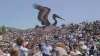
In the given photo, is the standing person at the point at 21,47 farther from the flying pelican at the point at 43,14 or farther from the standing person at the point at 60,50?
the standing person at the point at 60,50

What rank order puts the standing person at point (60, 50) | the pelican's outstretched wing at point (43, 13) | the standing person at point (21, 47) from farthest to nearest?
the standing person at point (60, 50) → the standing person at point (21, 47) → the pelican's outstretched wing at point (43, 13)

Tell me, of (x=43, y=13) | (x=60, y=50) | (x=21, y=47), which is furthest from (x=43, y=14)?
(x=60, y=50)

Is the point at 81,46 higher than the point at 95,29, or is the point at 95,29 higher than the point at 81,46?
the point at 95,29

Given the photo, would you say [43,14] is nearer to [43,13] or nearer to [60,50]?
[43,13]

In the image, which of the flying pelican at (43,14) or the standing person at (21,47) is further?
the standing person at (21,47)

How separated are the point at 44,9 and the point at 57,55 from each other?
8.77 ft

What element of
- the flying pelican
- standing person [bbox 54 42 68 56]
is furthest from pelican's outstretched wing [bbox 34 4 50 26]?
standing person [bbox 54 42 68 56]

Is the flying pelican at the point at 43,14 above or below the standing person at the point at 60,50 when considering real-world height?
above

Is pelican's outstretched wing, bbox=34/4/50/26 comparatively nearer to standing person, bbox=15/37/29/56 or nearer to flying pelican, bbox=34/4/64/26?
flying pelican, bbox=34/4/64/26

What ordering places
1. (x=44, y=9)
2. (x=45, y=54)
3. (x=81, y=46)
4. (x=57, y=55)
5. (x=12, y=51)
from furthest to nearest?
(x=81, y=46), (x=45, y=54), (x=57, y=55), (x=44, y=9), (x=12, y=51)

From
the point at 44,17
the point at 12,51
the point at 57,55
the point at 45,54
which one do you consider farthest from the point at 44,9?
the point at 45,54

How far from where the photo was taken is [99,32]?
3981cm

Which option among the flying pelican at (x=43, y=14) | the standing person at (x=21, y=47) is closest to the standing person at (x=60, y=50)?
the standing person at (x=21, y=47)

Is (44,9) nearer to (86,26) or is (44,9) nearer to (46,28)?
(46,28)
